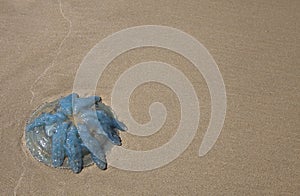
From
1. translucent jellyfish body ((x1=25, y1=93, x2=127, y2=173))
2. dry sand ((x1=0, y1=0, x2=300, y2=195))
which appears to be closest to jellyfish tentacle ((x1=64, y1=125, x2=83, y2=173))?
translucent jellyfish body ((x1=25, y1=93, x2=127, y2=173))

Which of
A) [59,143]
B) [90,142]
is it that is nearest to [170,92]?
[90,142]

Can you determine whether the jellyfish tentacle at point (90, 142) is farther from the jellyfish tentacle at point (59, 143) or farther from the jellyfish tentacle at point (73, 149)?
the jellyfish tentacle at point (59, 143)

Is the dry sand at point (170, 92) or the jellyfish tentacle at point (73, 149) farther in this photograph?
the dry sand at point (170, 92)

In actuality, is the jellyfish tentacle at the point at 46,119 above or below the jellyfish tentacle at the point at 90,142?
above

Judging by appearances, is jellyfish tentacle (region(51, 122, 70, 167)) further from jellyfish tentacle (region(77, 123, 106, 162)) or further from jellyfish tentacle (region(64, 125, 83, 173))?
jellyfish tentacle (region(77, 123, 106, 162))

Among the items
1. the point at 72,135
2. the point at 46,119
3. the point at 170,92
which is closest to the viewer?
the point at 72,135

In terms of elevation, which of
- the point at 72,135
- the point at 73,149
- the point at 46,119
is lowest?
the point at 73,149

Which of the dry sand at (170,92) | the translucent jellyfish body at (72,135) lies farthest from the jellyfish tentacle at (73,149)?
the dry sand at (170,92)

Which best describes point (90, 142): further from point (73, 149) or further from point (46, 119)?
point (46, 119)
